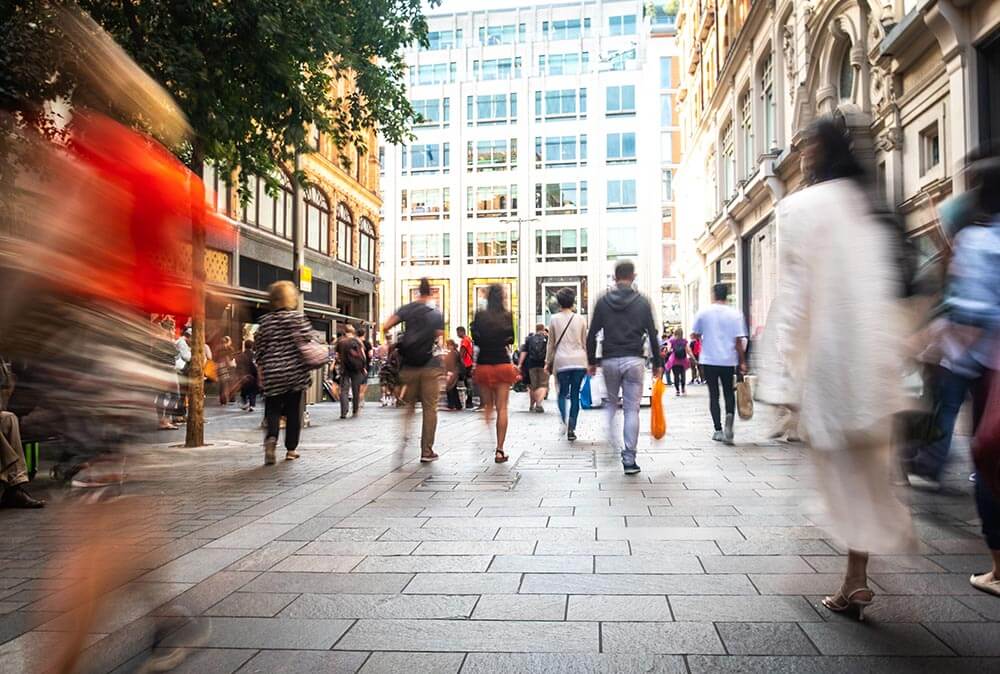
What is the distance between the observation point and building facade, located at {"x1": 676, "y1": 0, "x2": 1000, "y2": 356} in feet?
36.2

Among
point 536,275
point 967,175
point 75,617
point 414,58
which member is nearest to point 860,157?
point 967,175

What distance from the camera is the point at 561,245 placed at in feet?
188

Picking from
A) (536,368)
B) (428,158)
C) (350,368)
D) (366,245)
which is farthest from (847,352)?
(428,158)

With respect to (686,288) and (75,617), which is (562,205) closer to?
(686,288)

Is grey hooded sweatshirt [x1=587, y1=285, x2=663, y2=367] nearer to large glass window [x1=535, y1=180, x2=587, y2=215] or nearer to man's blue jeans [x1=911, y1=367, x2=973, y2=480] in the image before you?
man's blue jeans [x1=911, y1=367, x2=973, y2=480]

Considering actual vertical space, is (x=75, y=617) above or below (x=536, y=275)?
below

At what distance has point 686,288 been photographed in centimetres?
4288

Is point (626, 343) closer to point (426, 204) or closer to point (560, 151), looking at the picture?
point (560, 151)

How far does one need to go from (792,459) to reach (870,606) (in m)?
4.83

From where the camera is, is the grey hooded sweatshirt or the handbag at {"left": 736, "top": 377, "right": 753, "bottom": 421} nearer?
the grey hooded sweatshirt

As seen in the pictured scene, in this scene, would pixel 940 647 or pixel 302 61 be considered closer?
pixel 940 647

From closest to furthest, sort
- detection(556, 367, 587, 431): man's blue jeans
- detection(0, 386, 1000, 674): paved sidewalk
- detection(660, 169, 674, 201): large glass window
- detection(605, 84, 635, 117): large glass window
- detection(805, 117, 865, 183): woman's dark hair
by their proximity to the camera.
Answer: detection(0, 386, 1000, 674): paved sidewalk < detection(805, 117, 865, 183): woman's dark hair < detection(556, 367, 587, 431): man's blue jeans < detection(605, 84, 635, 117): large glass window < detection(660, 169, 674, 201): large glass window

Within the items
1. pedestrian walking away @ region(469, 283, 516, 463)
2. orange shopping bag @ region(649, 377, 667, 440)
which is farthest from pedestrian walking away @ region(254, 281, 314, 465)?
orange shopping bag @ region(649, 377, 667, 440)

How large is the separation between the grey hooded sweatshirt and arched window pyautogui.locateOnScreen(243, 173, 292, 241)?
18.0 m
